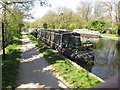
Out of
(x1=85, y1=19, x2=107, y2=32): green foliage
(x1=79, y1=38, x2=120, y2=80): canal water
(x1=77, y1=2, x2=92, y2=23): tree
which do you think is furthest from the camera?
(x1=77, y1=2, x2=92, y2=23): tree

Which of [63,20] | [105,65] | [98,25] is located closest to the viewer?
[105,65]

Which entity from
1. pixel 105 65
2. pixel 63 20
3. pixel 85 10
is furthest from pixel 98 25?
pixel 105 65

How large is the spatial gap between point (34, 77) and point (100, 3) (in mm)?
31207

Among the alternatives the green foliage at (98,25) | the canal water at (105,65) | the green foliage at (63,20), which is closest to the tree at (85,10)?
the green foliage at (63,20)

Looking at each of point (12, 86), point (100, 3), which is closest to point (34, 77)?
point (12, 86)

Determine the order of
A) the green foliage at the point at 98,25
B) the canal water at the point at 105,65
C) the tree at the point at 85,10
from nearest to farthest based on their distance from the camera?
the canal water at the point at 105,65, the green foliage at the point at 98,25, the tree at the point at 85,10

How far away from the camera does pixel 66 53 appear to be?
9.16 meters

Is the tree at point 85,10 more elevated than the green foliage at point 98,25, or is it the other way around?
the tree at point 85,10

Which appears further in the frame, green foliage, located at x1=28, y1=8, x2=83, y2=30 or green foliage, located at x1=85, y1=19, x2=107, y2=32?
green foliage, located at x1=28, y1=8, x2=83, y2=30

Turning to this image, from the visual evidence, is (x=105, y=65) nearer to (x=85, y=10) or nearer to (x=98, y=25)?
(x=98, y=25)

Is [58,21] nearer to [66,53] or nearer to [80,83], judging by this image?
[66,53]

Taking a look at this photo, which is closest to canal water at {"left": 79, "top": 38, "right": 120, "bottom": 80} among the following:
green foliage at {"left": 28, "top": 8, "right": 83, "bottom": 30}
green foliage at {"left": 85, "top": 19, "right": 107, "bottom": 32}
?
green foliage at {"left": 85, "top": 19, "right": 107, "bottom": 32}

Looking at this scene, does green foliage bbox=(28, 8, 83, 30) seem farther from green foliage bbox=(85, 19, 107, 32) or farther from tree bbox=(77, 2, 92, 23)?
green foliage bbox=(85, 19, 107, 32)

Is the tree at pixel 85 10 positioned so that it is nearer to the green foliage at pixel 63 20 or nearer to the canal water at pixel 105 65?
the green foliage at pixel 63 20
